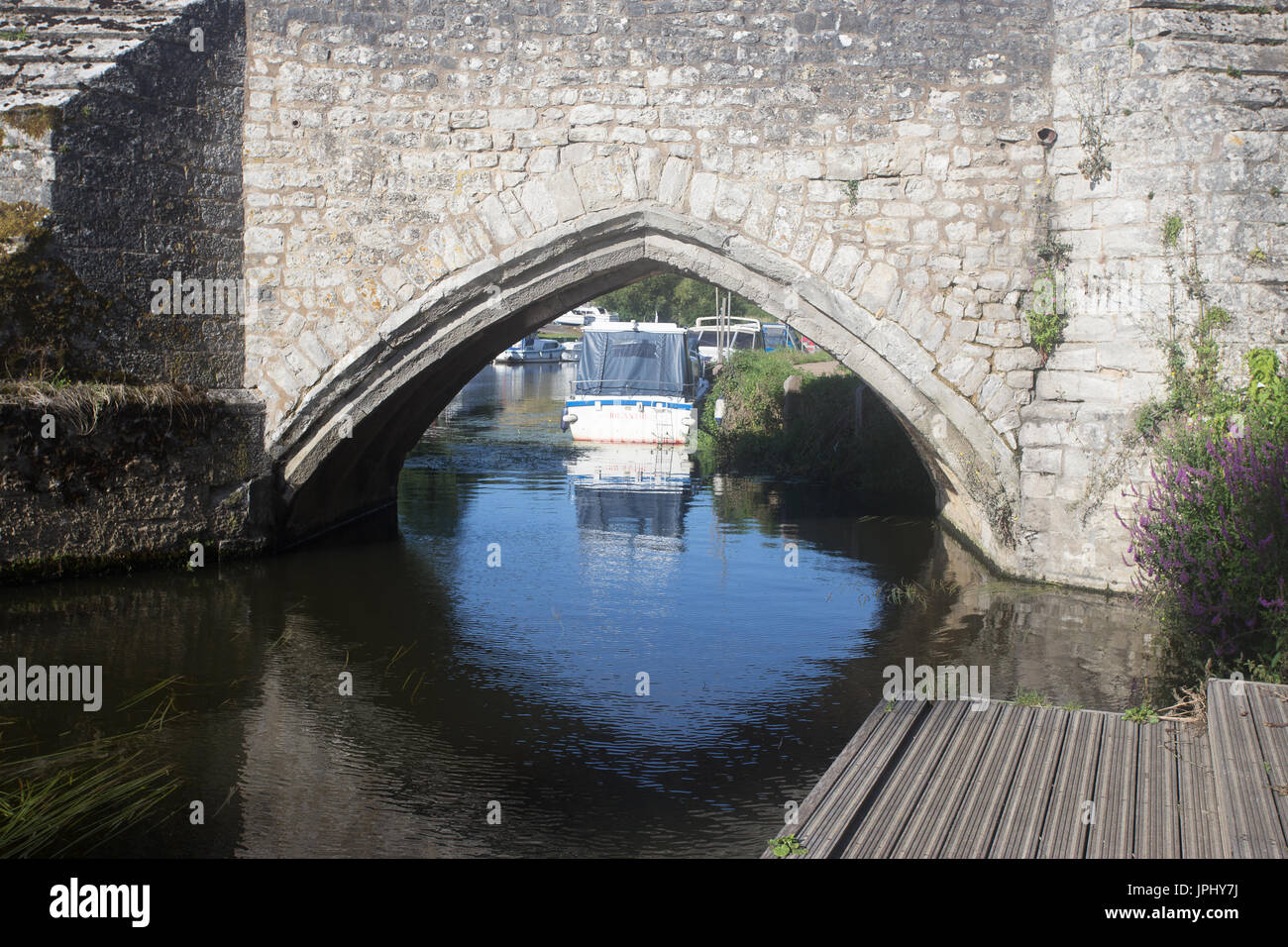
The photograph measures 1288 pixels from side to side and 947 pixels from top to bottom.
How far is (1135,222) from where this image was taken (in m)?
6.52

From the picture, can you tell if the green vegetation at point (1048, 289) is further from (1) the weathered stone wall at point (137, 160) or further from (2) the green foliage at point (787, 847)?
(1) the weathered stone wall at point (137, 160)

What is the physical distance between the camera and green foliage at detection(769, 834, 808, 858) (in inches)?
110

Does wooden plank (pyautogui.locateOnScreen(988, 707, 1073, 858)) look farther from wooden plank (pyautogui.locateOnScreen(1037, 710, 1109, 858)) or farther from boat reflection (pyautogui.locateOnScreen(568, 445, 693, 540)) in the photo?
boat reflection (pyautogui.locateOnScreen(568, 445, 693, 540))

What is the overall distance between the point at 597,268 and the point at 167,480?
3044 mm

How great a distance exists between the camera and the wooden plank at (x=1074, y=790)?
277cm

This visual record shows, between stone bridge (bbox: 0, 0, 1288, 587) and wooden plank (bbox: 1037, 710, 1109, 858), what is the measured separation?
11.4 feet

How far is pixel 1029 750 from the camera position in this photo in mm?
3377

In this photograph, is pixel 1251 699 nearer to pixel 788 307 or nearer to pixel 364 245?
pixel 788 307

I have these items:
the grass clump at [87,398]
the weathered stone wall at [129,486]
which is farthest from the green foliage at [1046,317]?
the grass clump at [87,398]

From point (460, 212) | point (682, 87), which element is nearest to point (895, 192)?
point (682, 87)

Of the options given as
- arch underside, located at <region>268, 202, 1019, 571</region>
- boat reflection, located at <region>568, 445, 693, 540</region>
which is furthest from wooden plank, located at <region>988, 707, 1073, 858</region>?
boat reflection, located at <region>568, 445, 693, 540</region>

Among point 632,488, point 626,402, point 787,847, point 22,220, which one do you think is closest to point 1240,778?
point 787,847

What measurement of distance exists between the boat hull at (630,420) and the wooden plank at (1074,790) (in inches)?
489

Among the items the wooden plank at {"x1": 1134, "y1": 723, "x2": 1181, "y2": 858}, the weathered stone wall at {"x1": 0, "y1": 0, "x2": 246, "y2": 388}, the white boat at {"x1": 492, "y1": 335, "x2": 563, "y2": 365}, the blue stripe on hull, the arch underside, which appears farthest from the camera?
the white boat at {"x1": 492, "y1": 335, "x2": 563, "y2": 365}
